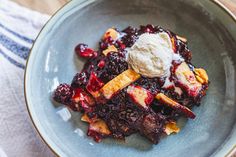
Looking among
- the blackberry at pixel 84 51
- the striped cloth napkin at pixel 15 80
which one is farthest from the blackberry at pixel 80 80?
the striped cloth napkin at pixel 15 80

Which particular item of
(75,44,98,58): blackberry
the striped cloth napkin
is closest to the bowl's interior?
(75,44,98,58): blackberry

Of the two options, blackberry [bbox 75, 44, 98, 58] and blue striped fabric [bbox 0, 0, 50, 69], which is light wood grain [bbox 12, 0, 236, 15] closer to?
blue striped fabric [bbox 0, 0, 50, 69]

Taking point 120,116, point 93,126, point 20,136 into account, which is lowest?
point 20,136

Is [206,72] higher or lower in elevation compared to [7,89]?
higher

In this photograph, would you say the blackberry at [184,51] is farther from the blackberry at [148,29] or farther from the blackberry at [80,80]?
the blackberry at [80,80]

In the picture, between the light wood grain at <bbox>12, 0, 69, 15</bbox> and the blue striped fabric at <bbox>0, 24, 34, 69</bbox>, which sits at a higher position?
the light wood grain at <bbox>12, 0, 69, 15</bbox>

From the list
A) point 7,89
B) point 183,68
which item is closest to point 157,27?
point 183,68

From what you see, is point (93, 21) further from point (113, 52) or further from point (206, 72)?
point (206, 72)

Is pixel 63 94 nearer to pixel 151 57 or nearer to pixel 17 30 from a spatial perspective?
pixel 151 57
